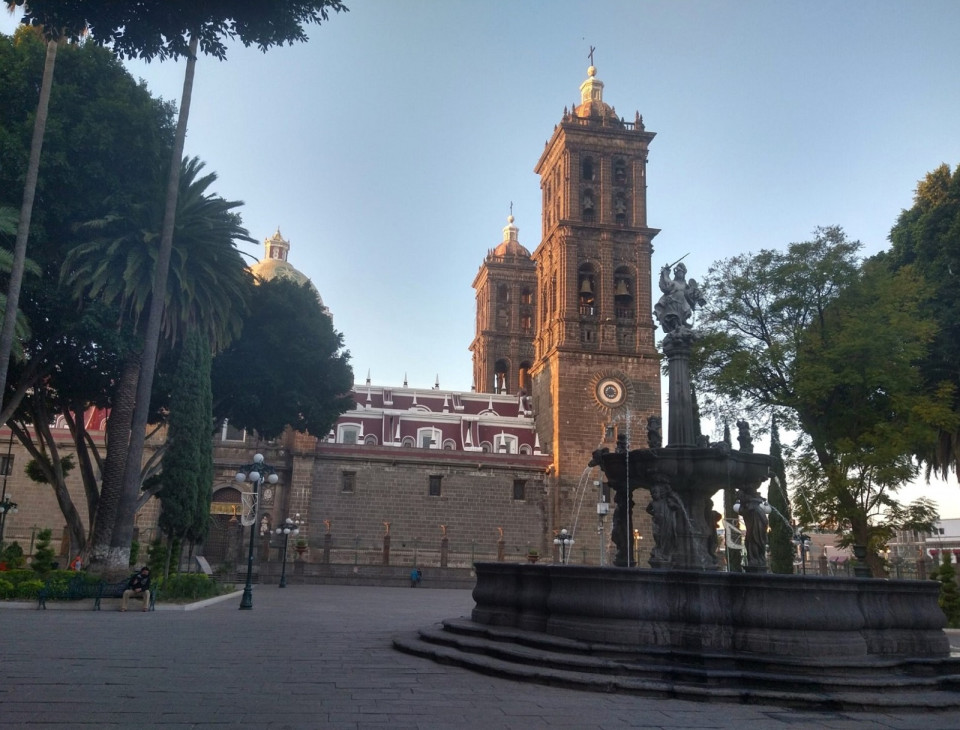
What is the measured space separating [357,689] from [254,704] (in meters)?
1.14

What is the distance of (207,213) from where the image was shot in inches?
970

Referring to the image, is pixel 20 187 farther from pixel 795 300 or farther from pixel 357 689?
pixel 795 300

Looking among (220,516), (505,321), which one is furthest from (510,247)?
(220,516)

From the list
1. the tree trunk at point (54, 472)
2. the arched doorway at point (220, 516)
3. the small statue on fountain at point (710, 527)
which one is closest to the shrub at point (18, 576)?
the tree trunk at point (54, 472)

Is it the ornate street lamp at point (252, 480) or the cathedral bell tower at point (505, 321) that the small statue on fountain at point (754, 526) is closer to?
the ornate street lamp at point (252, 480)

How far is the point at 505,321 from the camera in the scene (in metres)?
59.2

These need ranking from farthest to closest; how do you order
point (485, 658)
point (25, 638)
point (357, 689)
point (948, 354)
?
1. point (948, 354)
2. point (25, 638)
3. point (485, 658)
4. point (357, 689)

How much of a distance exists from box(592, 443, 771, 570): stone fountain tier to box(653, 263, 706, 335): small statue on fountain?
2395mm

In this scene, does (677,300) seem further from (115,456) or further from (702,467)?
(115,456)

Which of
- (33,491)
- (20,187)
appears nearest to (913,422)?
(20,187)

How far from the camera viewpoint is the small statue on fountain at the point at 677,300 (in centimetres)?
1307

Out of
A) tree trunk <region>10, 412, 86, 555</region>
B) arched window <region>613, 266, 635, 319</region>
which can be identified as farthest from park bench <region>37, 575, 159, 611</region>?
arched window <region>613, 266, 635, 319</region>

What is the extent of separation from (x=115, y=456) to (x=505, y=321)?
3962cm

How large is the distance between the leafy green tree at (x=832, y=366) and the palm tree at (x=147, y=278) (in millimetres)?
15665
